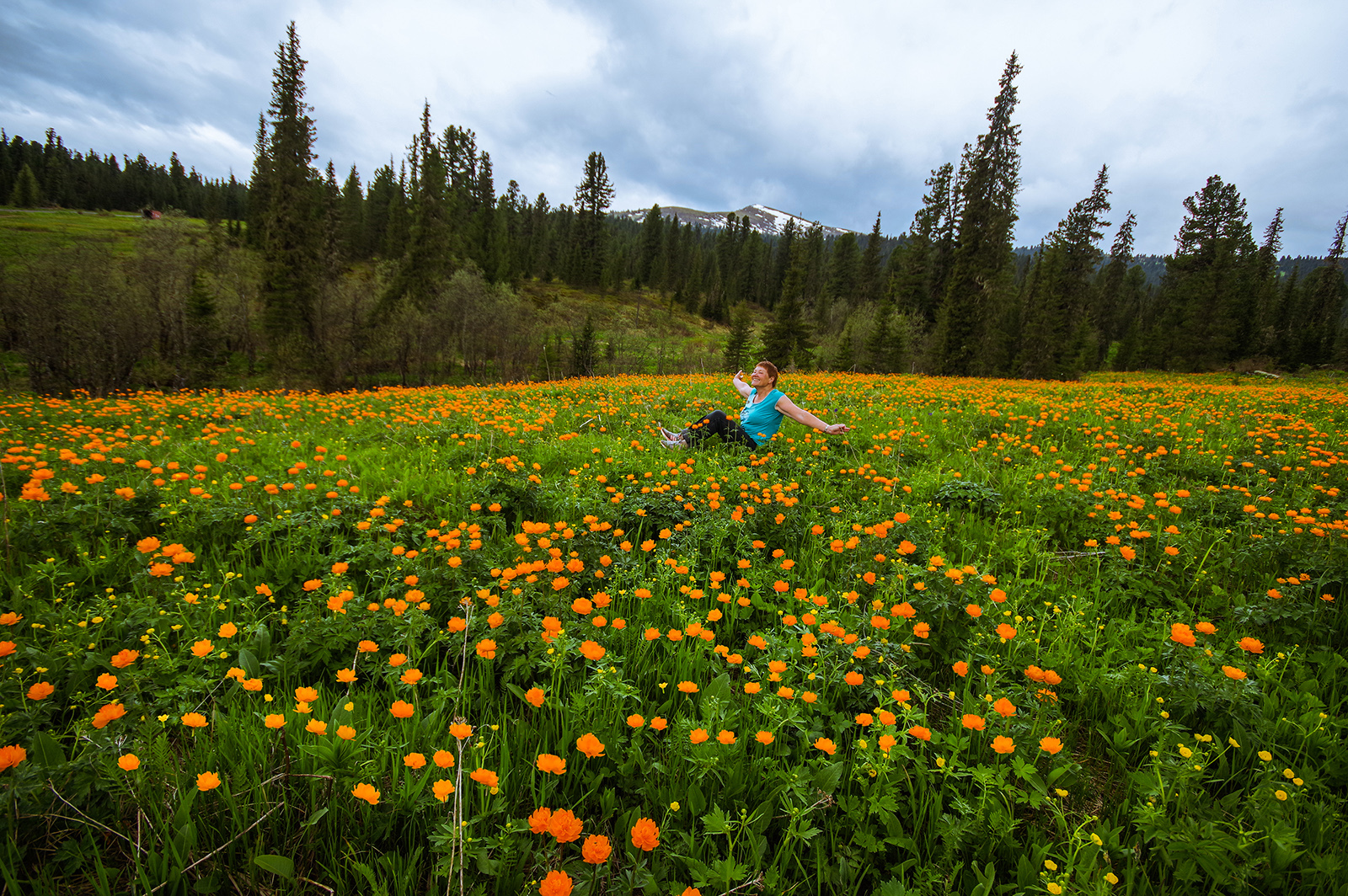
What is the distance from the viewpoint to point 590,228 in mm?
66688

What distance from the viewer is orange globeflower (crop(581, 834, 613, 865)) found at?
117cm

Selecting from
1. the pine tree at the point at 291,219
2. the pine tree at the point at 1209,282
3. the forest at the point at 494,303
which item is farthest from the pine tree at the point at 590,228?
the pine tree at the point at 1209,282

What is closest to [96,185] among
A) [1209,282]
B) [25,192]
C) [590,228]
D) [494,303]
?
[25,192]

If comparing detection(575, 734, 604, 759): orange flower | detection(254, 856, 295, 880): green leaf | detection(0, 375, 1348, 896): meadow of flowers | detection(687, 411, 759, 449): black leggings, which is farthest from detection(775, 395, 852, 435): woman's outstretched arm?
detection(254, 856, 295, 880): green leaf

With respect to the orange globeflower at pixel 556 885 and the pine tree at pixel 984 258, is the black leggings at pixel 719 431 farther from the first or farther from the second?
the pine tree at pixel 984 258

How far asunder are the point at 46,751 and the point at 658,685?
1.94 m

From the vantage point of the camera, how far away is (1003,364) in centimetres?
2502

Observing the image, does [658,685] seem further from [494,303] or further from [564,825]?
[494,303]

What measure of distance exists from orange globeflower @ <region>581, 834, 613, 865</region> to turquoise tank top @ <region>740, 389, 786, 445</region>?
5.04 m

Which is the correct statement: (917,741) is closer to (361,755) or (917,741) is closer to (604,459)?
(361,755)

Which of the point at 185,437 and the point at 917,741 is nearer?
the point at 917,741

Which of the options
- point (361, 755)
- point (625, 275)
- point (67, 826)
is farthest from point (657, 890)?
point (625, 275)

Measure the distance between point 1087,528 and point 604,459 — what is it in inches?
162

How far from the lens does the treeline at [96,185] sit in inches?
2682
